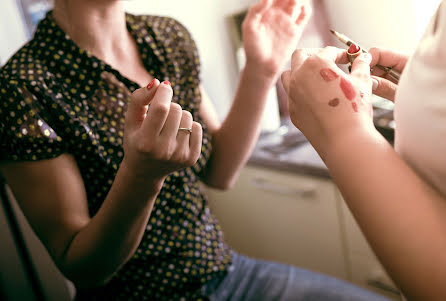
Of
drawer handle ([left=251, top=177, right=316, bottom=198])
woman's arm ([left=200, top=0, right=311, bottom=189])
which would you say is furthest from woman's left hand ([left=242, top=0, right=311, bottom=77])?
drawer handle ([left=251, top=177, right=316, bottom=198])

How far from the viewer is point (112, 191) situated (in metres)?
0.59

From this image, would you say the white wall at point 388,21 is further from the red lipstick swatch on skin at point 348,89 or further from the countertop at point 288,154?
the red lipstick swatch on skin at point 348,89

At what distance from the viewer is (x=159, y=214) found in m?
0.81

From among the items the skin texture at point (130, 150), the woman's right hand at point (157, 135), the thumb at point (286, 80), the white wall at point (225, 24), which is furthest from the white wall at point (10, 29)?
the thumb at point (286, 80)

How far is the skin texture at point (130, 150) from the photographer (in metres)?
0.51

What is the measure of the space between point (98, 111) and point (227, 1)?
1073 millimetres

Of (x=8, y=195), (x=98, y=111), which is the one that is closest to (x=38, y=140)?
(x=98, y=111)

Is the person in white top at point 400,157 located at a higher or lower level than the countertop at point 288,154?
higher

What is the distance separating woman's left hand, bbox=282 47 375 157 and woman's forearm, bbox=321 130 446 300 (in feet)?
0.04

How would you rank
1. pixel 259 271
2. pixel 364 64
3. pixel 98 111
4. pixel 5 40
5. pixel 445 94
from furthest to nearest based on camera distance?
pixel 5 40
pixel 259 271
pixel 98 111
pixel 364 64
pixel 445 94

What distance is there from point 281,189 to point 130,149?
33.9 inches

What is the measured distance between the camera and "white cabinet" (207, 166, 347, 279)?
1.22 metres

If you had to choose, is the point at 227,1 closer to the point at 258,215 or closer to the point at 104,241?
the point at 258,215

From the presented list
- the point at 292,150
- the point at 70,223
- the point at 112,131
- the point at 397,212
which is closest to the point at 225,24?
the point at 292,150
